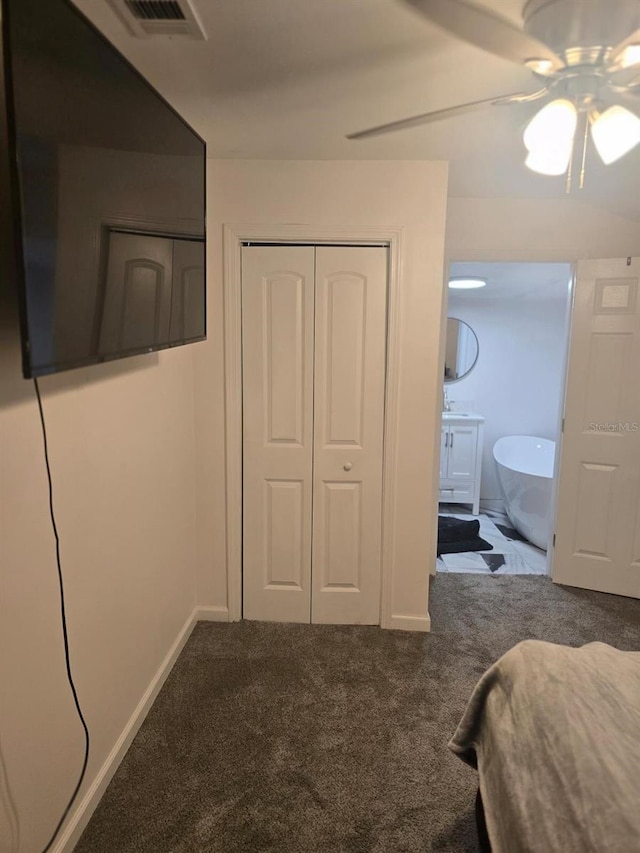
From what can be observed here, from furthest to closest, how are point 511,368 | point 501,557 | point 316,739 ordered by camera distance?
point 511,368 < point 501,557 < point 316,739

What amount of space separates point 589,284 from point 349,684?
258 centimetres

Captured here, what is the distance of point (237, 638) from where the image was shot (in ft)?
9.23

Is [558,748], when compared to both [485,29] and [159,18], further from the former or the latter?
[159,18]

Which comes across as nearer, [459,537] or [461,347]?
[459,537]

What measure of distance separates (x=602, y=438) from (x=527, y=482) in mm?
1046

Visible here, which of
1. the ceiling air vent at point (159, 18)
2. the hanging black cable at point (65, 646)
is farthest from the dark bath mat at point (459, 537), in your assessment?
the ceiling air vent at point (159, 18)

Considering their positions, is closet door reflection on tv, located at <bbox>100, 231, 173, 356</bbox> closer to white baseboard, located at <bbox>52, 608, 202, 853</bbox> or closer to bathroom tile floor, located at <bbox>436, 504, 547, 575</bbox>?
white baseboard, located at <bbox>52, 608, 202, 853</bbox>

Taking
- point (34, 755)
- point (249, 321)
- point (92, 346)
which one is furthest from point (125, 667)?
point (249, 321)

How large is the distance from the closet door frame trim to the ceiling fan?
3.44ft

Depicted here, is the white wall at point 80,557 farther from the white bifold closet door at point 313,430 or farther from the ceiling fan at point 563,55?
the ceiling fan at point 563,55

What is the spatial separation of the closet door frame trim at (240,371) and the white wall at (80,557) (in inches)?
13.2

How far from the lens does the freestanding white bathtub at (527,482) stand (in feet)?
13.8

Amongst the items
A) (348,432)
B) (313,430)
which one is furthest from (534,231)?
(313,430)

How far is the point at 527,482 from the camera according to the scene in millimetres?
4328
